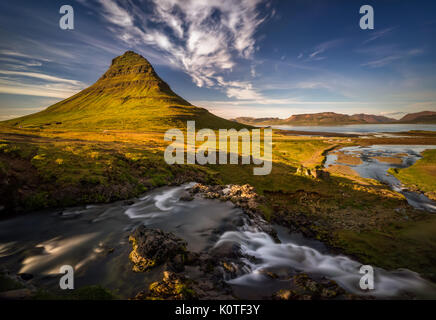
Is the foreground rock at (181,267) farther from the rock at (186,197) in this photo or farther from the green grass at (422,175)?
the green grass at (422,175)

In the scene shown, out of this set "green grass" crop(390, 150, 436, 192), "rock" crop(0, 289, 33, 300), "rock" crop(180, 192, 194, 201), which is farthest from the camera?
"green grass" crop(390, 150, 436, 192)

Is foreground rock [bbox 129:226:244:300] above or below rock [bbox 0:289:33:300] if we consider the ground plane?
below


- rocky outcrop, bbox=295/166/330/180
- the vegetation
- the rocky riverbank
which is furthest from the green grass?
the rocky riverbank

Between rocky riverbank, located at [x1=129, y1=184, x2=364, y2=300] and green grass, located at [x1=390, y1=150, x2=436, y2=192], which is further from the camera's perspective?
green grass, located at [x1=390, y1=150, x2=436, y2=192]

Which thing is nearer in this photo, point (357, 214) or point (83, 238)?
point (83, 238)

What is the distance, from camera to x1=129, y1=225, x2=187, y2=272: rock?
36.6 ft

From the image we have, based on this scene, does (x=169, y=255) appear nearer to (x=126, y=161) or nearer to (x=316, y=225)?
(x=316, y=225)

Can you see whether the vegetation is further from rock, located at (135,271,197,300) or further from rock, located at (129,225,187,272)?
rock, located at (135,271,197,300)

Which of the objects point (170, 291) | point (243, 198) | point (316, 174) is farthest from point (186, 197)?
point (316, 174)

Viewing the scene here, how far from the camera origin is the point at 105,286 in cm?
974

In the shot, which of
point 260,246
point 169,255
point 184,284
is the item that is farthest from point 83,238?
point 260,246

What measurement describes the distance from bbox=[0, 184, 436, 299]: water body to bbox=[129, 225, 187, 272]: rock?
56cm
